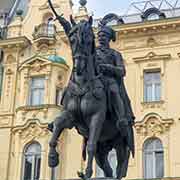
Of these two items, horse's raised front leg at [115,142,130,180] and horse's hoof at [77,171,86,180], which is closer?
horse's hoof at [77,171,86,180]

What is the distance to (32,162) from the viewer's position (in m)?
25.8

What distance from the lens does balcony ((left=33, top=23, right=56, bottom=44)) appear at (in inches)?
1098

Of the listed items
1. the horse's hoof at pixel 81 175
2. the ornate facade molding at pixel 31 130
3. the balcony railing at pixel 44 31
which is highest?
the balcony railing at pixel 44 31

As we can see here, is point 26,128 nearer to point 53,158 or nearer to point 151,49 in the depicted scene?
point 151,49

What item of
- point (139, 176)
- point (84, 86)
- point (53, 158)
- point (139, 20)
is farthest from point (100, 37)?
point (139, 20)

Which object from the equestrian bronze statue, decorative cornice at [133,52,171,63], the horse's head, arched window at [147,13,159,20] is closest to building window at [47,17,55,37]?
decorative cornice at [133,52,171,63]

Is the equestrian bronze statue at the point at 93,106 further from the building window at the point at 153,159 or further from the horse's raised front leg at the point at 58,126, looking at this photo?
the building window at the point at 153,159

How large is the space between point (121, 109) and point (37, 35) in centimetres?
2111

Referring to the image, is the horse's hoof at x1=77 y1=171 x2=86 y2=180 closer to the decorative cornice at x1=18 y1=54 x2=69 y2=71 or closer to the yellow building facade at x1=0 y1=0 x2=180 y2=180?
the yellow building facade at x1=0 y1=0 x2=180 y2=180

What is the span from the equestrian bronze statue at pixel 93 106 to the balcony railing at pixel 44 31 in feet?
66.9

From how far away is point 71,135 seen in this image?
26.2 metres

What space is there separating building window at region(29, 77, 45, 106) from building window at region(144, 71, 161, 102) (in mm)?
5145

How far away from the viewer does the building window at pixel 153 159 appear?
24.3m

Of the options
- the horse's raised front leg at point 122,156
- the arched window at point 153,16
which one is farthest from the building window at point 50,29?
the horse's raised front leg at point 122,156
